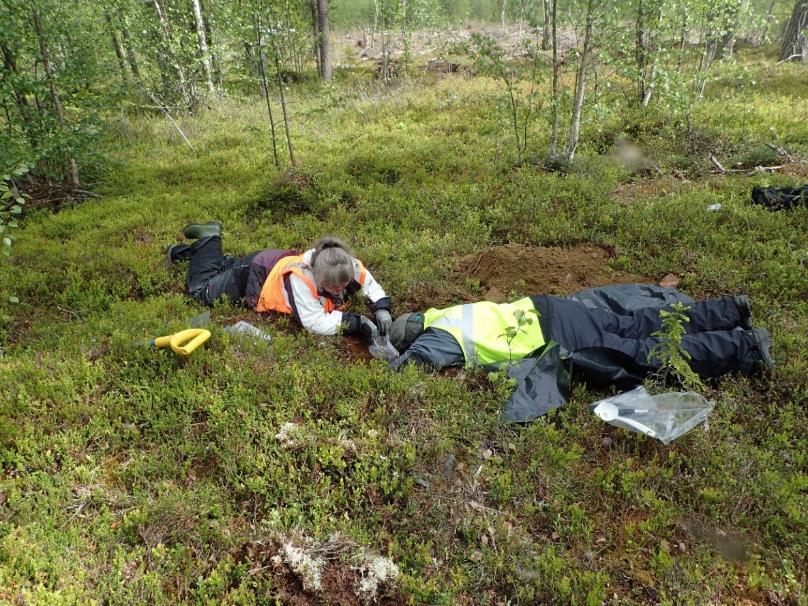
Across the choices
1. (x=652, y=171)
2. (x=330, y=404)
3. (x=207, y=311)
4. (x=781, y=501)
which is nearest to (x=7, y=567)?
(x=330, y=404)

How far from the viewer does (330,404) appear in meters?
4.43

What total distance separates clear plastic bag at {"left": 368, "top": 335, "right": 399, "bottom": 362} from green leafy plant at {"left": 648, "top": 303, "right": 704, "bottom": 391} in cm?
247

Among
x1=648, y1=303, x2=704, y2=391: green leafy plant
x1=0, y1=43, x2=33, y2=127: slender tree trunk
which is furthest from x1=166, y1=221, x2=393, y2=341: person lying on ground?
x1=0, y1=43, x2=33, y2=127: slender tree trunk

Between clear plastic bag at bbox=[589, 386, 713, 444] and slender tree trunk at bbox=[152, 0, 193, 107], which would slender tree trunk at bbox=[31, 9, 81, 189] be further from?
clear plastic bag at bbox=[589, 386, 713, 444]

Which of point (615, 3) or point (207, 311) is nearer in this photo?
point (207, 311)

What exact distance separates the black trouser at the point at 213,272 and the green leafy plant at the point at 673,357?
4640 millimetres

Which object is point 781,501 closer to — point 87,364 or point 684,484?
point 684,484

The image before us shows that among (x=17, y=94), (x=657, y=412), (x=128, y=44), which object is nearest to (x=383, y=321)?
(x=657, y=412)

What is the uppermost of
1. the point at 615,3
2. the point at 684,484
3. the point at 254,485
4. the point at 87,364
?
the point at 615,3

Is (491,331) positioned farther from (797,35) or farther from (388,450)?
(797,35)

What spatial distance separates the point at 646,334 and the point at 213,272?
529 centimetres

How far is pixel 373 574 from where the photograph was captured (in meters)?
3.22

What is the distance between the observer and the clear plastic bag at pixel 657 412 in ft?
13.1

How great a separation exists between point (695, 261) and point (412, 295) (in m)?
3.79
